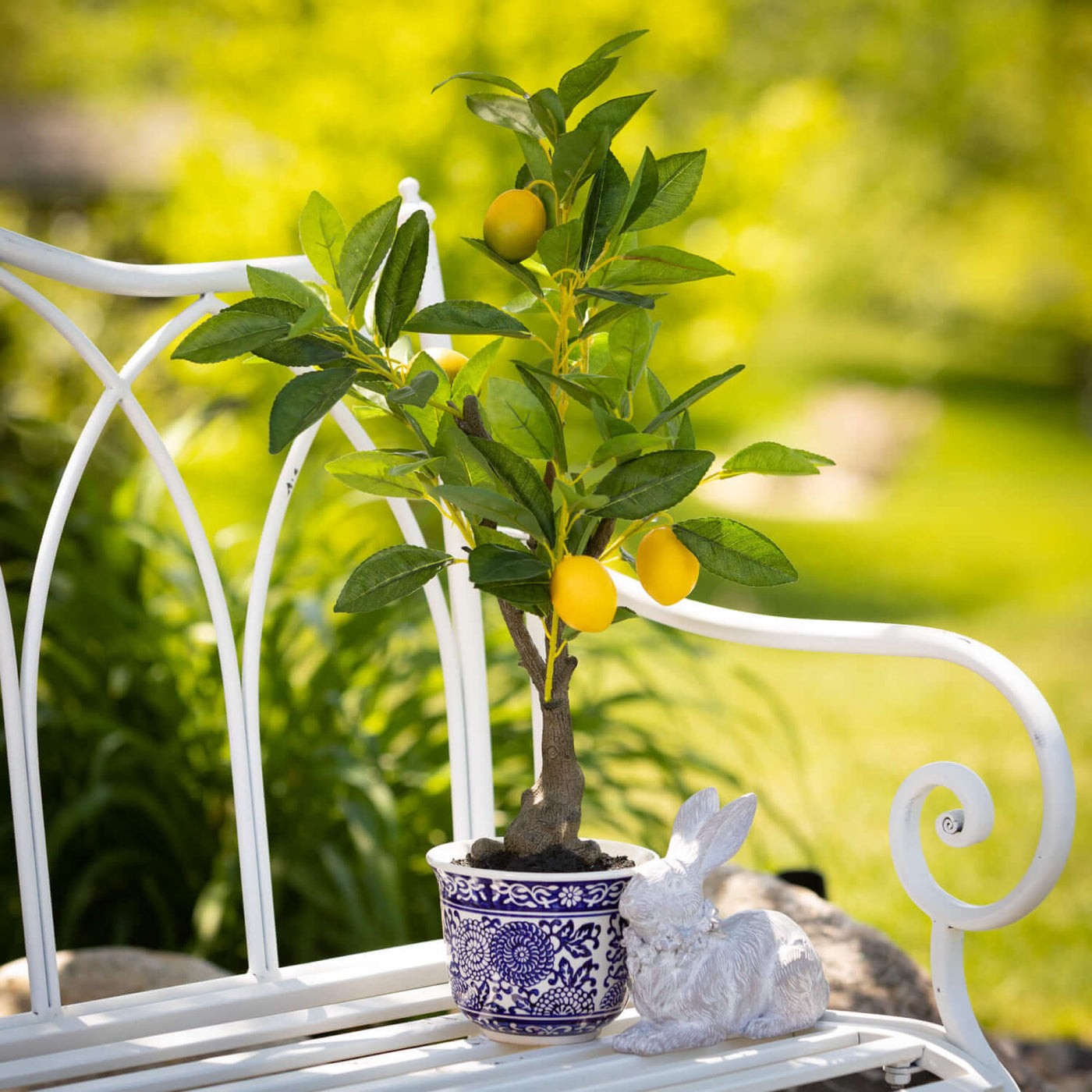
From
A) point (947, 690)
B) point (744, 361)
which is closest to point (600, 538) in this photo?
point (947, 690)

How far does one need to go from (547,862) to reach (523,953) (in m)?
0.06

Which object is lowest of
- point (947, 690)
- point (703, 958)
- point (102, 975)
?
point (947, 690)

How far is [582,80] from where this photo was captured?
2.43ft

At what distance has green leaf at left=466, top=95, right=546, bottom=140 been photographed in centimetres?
75

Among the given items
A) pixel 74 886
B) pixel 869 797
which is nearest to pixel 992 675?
pixel 74 886

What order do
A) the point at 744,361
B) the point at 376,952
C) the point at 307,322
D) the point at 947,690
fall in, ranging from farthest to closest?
the point at 744,361 → the point at 947,690 → the point at 376,952 → the point at 307,322

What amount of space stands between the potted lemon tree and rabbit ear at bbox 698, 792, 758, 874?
0.06 m

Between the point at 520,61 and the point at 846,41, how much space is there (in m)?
5.97

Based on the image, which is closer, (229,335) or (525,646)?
(229,335)

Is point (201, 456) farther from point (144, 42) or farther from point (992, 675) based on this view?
point (144, 42)

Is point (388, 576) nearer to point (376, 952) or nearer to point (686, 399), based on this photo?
point (686, 399)

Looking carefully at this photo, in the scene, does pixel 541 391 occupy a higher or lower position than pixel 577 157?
lower

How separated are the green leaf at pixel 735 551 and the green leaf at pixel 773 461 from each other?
0.11 ft

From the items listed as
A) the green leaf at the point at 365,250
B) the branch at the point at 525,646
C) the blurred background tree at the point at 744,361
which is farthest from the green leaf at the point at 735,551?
the blurred background tree at the point at 744,361
